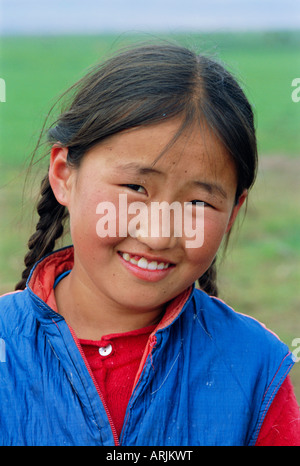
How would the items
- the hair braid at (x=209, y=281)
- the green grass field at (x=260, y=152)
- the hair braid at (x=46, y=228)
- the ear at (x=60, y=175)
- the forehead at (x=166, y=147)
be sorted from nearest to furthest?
the forehead at (x=166, y=147) → the ear at (x=60, y=175) → the hair braid at (x=46, y=228) → the hair braid at (x=209, y=281) → the green grass field at (x=260, y=152)

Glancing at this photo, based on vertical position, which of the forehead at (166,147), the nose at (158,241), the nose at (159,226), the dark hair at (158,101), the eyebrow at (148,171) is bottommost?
the nose at (158,241)

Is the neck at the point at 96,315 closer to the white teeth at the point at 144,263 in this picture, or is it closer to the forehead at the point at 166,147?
the white teeth at the point at 144,263

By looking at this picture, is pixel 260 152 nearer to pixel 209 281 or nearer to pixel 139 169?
pixel 209 281

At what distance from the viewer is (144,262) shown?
1.74 meters

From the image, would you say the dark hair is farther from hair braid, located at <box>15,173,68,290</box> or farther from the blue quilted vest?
the blue quilted vest

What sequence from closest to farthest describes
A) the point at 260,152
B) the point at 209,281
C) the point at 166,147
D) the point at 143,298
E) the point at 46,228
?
the point at 166,147 < the point at 143,298 < the point at 46,228 < the point at 209,281 < the point at 260,152

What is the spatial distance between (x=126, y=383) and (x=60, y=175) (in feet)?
1.99

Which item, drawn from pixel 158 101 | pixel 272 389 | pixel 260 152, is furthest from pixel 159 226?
pixel 260 152

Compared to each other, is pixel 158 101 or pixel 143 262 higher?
pixel 158 101

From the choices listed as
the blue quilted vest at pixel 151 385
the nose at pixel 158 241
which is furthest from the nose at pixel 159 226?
the blue quilted vest at pixel 151 385

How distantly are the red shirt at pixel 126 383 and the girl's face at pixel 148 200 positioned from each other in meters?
0.12

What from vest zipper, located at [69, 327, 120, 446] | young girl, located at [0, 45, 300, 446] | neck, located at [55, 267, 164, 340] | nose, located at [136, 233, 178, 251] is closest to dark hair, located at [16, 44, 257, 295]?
young girl, located at [0, 45, 300, 446]

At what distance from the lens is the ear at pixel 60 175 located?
74.9 inches

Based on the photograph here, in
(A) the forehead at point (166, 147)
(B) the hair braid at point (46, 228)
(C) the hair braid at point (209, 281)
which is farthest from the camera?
(C) the hair braid at point (209, 281)
